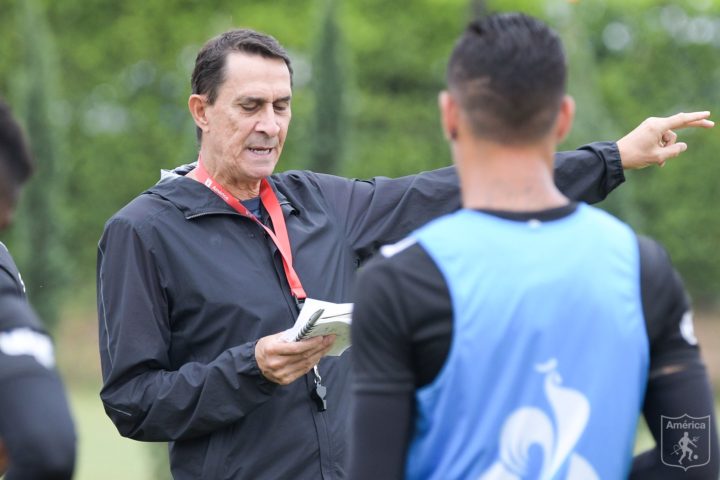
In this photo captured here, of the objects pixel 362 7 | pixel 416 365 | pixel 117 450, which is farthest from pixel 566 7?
pixel 416 365

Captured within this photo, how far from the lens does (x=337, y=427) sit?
3598mm

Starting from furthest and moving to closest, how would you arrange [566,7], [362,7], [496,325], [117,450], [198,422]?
[362,7] → [566,7] → [117,450] → [198,422] → [496,325]

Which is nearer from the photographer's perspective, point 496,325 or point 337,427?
point 496,325

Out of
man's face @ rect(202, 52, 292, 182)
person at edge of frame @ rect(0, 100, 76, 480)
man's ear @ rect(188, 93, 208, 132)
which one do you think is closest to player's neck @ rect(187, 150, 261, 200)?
man's face @ rect(202, 52, 292, 182)

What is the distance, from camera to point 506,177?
7.26 feet

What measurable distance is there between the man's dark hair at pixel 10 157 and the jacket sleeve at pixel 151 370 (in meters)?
1.03

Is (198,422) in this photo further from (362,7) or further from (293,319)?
(362,7)

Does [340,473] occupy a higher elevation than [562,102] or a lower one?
lower

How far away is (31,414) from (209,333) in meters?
1.28

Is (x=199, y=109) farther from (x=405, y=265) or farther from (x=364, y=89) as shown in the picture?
(x=364, y=89)

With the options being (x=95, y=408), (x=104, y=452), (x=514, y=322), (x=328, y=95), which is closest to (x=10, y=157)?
(x=514, y=322)

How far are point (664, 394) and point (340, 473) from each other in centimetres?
150

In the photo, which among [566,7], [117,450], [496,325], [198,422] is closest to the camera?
[496,325]

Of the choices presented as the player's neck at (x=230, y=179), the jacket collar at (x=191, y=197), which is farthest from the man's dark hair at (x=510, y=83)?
the player's neck at (x=230, y=179)
